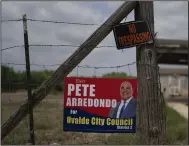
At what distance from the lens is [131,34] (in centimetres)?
607

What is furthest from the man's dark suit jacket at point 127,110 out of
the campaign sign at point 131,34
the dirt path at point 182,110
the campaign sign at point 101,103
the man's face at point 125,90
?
the dirt path at point 182,110

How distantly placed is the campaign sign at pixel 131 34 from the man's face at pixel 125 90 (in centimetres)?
57

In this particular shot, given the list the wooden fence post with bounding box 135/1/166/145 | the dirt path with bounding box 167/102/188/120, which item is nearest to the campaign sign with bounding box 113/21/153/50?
the wooden fence post with bounding box 135/1/166/145

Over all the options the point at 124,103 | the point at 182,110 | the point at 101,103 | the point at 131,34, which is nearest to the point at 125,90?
the point at 124,103

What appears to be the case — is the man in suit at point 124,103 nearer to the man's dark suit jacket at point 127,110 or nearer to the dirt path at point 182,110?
the man's dark suit jacket at point 127,110

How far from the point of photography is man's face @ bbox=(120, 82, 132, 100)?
243 inches

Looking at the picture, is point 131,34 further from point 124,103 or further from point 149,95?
point 124,103

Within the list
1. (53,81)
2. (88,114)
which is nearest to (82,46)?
(53,81)

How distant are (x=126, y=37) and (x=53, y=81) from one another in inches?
50.3

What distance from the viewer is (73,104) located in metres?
6.21

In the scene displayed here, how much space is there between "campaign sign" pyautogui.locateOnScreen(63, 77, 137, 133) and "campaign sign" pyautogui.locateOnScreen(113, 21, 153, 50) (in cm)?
57

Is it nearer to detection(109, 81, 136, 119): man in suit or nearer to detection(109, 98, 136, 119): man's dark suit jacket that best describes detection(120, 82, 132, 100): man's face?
detection(109, 81, 136, 119): man in suit

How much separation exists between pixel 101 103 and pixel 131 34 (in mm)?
1145

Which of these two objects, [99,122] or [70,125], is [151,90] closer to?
[99,122]
